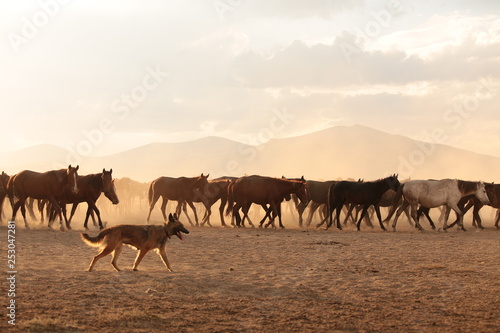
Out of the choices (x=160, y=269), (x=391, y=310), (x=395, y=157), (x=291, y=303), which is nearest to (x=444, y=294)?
(x=391, y=310)

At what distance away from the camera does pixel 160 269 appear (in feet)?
39.5

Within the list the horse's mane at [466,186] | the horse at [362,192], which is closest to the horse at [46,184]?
the horse at [362,192]

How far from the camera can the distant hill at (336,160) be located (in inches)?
5659

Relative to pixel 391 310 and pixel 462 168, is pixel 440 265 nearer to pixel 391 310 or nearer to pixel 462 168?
pixel 391 310

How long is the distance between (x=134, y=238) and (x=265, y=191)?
14917 mm

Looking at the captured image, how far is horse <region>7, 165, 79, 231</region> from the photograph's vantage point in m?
22.0

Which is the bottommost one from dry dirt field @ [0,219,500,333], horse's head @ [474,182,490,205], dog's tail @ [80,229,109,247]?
dry dirt field @ [0,219,500,333]

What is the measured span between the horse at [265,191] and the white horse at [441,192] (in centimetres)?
438

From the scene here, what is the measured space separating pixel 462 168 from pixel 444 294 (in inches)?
5733

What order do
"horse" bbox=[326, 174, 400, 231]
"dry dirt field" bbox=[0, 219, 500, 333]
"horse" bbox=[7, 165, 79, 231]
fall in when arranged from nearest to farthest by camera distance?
"dry dirt field" bbox=[0, 219, 500, 333] → "horse" bbox=[7, 165, 79, 231] → "horse" bbox=[326, 174, 400, 231]

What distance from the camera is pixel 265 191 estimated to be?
85.6 feet

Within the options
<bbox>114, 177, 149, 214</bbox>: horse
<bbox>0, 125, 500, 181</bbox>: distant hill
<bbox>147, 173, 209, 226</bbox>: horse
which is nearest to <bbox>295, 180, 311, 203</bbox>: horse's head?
<bbox>147, 173, 209, 226</bbox>: horse

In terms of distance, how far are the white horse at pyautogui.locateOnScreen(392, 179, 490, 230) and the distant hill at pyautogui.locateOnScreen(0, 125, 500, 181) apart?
349 feet

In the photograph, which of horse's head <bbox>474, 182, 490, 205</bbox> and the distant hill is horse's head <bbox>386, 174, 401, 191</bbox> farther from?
the distant hill
